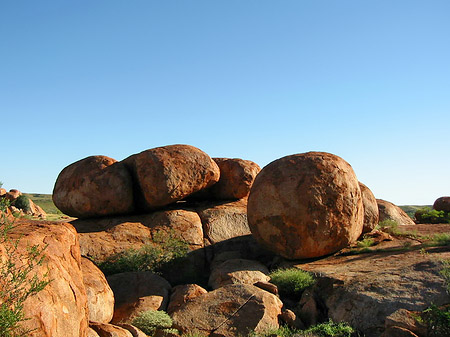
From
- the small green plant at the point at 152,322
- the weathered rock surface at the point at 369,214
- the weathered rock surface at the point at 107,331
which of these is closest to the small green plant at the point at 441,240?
the weathered rock surface at the point at 369,214

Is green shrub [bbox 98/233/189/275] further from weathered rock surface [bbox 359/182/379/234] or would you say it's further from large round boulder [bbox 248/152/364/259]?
weathered rock surface [bbox 359/182/379/234]

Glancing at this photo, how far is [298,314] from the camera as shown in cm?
855

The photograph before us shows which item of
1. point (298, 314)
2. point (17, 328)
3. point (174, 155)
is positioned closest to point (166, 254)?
point (174, 155)

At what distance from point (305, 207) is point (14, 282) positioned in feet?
25.2

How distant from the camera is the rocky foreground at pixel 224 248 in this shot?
6164mm

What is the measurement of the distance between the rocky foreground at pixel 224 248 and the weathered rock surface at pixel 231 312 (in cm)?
3

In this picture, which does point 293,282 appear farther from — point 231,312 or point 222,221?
point 222,221

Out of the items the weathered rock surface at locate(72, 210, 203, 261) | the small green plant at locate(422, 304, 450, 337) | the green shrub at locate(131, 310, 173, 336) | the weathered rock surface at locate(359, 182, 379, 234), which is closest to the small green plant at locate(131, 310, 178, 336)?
the green shrub at locate(131, 310, 173, 336)

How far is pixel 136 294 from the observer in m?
9.17

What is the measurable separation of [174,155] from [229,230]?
3.05 m

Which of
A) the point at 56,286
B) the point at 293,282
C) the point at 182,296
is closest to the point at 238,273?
the point at 293,282

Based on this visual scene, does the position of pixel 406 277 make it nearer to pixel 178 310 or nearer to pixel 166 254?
pixel 178 310

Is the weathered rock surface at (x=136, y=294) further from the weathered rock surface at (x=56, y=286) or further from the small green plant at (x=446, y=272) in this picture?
the small green plant at (x=446, y=272)

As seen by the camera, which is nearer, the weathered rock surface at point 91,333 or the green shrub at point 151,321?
the weathered rock surface at point 91,333
